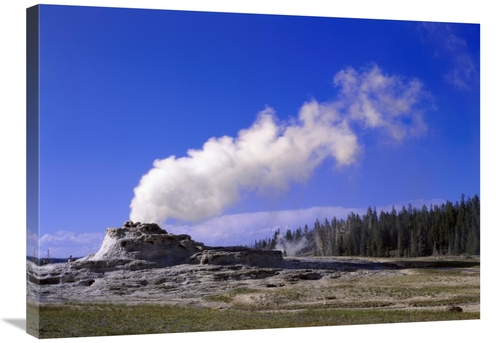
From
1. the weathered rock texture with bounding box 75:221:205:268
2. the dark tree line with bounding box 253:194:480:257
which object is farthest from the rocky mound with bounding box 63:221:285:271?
the dark tree line with bounding box 253:194:480:257

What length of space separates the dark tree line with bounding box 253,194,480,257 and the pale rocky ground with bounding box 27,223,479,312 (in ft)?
0.92

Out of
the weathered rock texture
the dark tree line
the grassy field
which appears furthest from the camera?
the dark tree line

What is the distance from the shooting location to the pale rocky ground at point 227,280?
20484 mm

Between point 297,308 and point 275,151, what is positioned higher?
point 275,151

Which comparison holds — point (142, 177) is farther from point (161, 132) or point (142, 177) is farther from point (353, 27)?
point (353, 27)

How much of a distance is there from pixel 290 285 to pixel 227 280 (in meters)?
1.27

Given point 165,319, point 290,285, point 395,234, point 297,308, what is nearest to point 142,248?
point 165,319

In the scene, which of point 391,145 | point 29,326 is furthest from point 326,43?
point 29,326

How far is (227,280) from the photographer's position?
21.4 metres

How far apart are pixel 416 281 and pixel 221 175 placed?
4.60 m

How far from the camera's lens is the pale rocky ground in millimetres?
20484

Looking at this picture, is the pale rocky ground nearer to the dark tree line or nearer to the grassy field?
the grassy field

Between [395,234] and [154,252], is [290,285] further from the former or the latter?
[395,234]

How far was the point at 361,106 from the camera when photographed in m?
22.6
